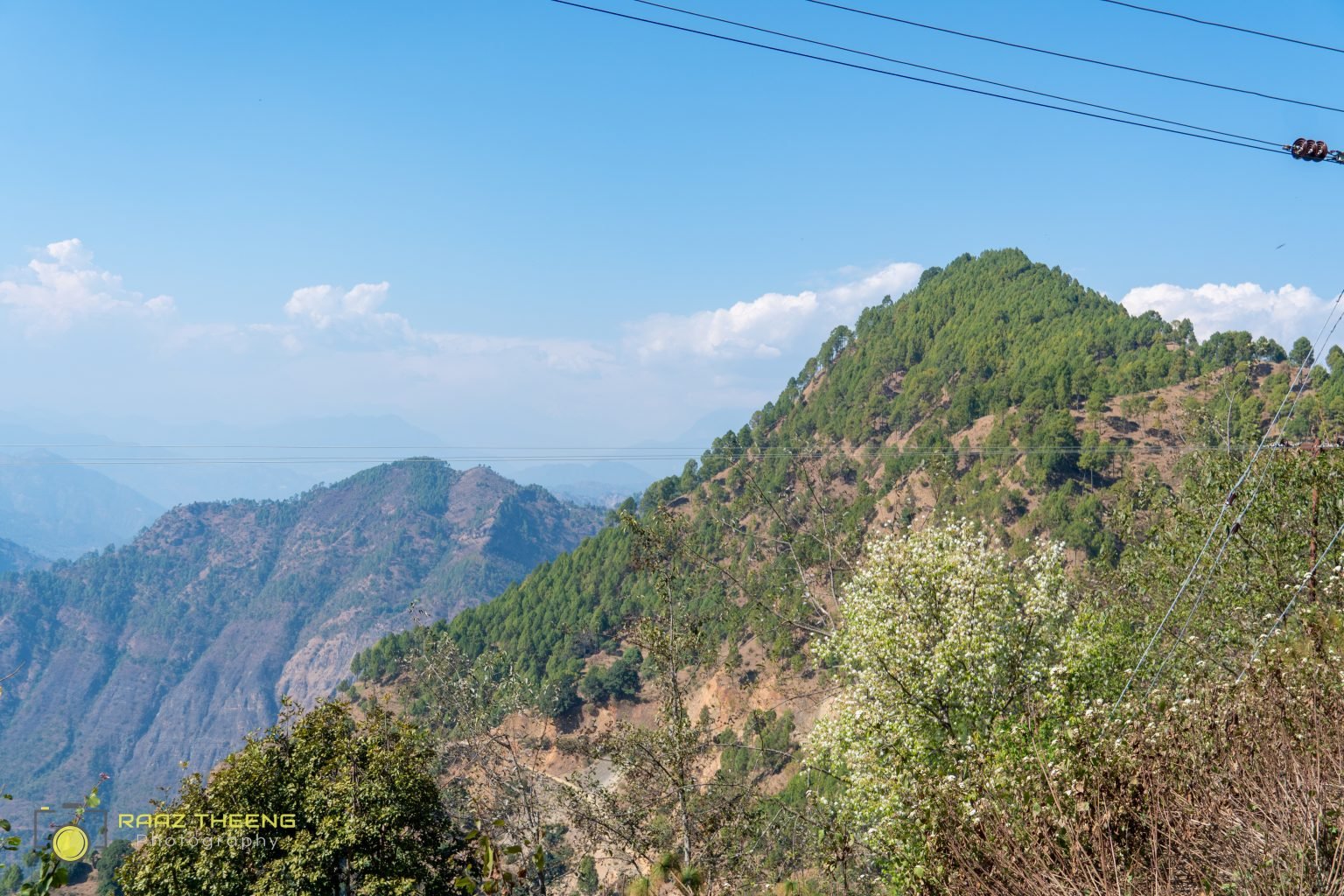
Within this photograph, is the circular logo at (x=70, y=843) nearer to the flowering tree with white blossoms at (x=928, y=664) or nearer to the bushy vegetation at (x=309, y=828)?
the bushy vegetation at (x=309, y=828)

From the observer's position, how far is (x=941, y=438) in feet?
273

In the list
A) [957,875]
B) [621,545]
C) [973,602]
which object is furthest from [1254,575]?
[621,545]

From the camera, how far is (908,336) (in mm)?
110750

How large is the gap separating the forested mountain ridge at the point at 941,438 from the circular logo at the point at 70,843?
3851 centimetres

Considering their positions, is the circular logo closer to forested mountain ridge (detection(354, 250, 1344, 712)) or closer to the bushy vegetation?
the bushy vegetation

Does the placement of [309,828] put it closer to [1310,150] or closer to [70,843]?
[70,843]

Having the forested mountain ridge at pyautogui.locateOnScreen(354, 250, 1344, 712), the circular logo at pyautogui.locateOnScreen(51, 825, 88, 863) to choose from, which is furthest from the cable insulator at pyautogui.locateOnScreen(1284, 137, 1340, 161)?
the forested mountain ridge at pyautogui.locateOnScreen(354, 250, 1344, 712)

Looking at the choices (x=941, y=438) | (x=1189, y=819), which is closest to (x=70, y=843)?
(x=1189, y=819)

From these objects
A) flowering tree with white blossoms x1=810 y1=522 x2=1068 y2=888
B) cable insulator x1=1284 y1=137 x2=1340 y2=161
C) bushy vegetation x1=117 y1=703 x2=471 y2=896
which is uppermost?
cable insulator x1=1284 y1=137 x2=1340 y2=161

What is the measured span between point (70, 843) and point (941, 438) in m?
82.7

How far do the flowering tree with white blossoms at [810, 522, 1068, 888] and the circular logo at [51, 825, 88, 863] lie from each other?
31.2ft

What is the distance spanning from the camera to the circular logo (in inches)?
214

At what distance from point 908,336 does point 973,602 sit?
10114 cm

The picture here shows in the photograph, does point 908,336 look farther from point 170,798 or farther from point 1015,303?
point 170,798
